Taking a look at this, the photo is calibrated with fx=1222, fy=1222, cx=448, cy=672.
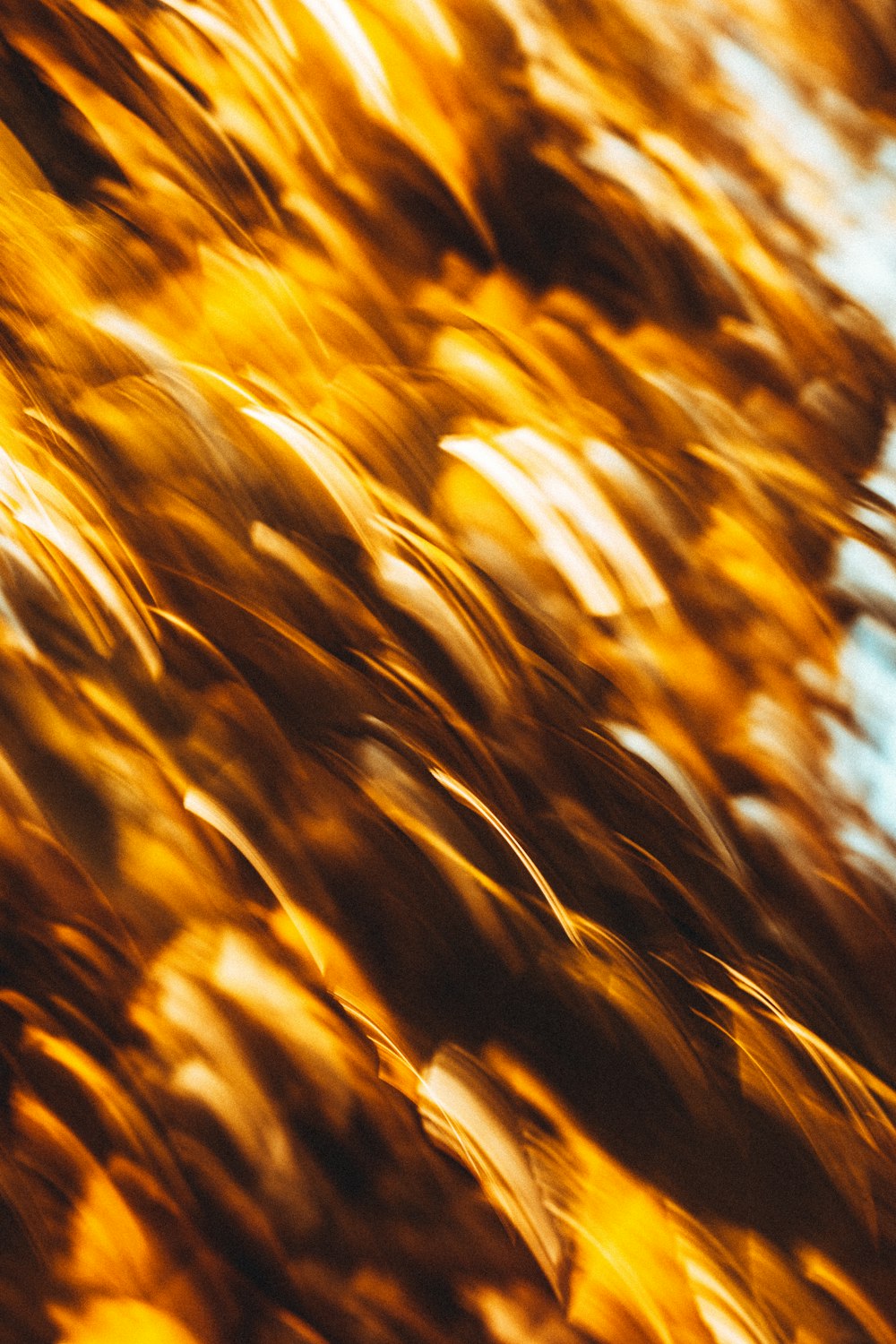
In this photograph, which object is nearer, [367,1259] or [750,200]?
[367,1259]

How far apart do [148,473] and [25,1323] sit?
26 cm

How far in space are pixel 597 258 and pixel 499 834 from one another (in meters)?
0.21

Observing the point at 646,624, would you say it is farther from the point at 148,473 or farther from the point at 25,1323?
the point at 25,1323

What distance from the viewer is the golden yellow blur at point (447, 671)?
361 mm

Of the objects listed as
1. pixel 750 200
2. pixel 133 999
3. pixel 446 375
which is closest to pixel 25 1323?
pixel 133 999

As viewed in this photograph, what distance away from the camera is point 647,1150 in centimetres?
38

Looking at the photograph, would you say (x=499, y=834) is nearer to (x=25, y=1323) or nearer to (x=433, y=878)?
(x=433, y=878)

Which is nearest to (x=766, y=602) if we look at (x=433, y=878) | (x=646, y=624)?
(x=646, y=624)

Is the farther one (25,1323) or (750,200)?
(750,200)

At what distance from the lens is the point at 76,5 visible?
419 millimetres

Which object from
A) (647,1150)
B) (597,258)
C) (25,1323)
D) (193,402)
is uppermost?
(597,258)

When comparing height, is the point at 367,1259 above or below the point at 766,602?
below

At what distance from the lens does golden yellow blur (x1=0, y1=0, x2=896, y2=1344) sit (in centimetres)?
36

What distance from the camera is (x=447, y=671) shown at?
0.40 metres
